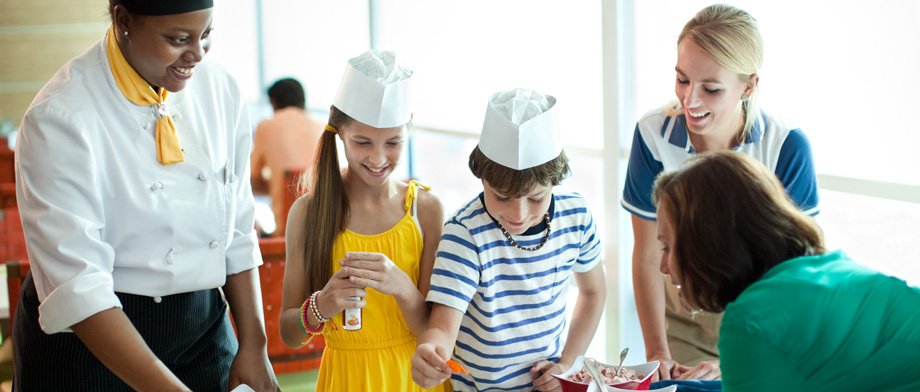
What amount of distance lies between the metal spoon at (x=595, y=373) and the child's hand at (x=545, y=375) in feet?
0.58

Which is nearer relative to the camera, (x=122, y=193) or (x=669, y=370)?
(x=122, y=193)

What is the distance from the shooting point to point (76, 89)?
1.47m

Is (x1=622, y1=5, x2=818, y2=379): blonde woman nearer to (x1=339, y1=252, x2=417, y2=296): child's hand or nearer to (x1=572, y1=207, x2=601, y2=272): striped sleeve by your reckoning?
(x1=572, y1=207, x2=601, y2=272): striped sleeve

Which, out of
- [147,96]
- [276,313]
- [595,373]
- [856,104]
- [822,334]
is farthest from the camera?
[276,313]

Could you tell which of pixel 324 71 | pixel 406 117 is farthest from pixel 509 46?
pixel 324 71

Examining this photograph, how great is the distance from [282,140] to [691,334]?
2.91m

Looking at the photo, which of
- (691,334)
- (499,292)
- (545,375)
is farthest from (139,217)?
(691,334)

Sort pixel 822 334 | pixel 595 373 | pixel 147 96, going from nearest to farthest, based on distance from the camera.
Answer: pixel 822 334 < pixel 595 373 < pixel 147 96

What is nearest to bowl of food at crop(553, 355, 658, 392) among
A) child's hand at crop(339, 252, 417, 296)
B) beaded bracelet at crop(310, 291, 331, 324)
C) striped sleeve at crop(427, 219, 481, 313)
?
striped sleeve at crop(427, 219, 481, 313)

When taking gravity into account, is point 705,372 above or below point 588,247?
below

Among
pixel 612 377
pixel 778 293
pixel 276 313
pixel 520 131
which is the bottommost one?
pixel 276 313

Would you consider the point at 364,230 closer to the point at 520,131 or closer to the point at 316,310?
the point at 316,310

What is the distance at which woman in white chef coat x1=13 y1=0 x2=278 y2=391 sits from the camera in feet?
4.65

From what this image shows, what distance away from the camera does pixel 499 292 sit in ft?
5.65
